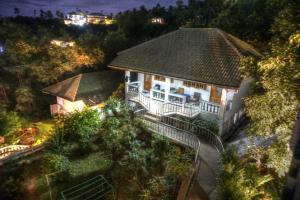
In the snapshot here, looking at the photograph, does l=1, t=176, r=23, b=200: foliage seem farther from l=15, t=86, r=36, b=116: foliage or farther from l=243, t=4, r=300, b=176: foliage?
l=243, t=4, r=300, b=176: foliage

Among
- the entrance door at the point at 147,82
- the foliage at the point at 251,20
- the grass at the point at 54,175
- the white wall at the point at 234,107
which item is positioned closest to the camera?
the grass at the point at 54,175

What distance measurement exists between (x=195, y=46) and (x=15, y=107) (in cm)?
1611

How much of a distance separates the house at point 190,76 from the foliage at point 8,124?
839 cm

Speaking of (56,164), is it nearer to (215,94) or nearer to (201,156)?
(201,156)

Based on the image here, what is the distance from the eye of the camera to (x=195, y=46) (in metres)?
16.9

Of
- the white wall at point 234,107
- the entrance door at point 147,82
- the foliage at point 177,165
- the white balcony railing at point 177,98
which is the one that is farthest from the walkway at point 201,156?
the entrance door at point 147,82

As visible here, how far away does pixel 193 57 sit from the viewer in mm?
15992

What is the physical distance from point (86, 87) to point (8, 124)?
631 cm

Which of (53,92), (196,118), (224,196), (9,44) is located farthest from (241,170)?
(9,44)

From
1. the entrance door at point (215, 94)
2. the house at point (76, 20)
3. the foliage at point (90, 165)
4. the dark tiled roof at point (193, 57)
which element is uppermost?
the house at point (76, 20)

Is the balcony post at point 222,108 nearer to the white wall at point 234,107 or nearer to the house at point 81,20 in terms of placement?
the white wall at point 234,107

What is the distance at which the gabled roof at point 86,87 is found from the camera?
18.3 meters

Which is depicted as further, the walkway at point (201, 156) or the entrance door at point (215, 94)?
the entrance door at point (215, 94)

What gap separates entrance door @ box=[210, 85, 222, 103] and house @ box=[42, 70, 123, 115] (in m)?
9.19
